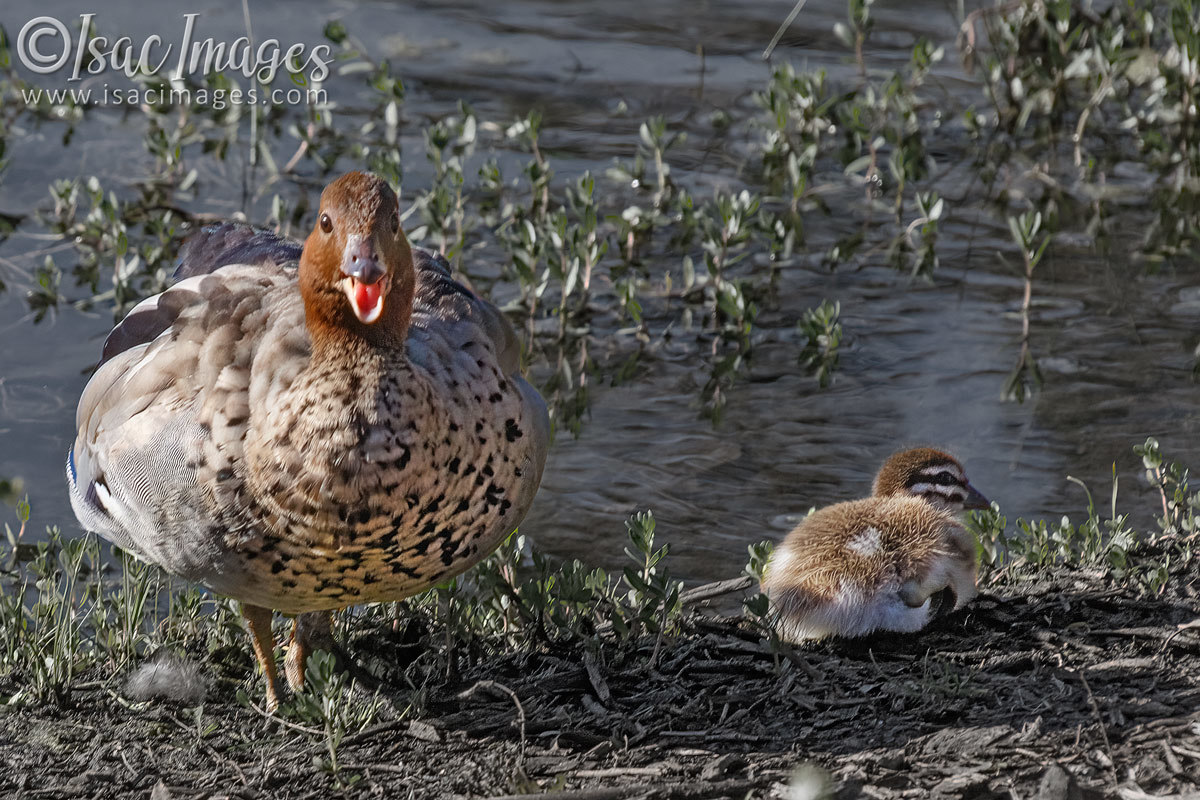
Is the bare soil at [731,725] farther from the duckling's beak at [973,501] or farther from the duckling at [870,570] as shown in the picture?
the duckling's beak at [973,501]

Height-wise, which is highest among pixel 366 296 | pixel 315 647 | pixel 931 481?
pixel 366 296

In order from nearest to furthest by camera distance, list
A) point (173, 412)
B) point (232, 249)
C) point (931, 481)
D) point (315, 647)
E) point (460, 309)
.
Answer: point (173, 412) < point (460, 309) < point (315, 647) < point (232, 249) < point (931, 481)

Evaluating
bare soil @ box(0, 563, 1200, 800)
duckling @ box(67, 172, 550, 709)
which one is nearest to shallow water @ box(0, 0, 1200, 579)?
bare soil @ box(0, 563, 1200, 800)

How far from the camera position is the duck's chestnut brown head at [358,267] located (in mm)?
3717

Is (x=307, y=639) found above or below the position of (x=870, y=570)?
below

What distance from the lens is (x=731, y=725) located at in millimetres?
4055

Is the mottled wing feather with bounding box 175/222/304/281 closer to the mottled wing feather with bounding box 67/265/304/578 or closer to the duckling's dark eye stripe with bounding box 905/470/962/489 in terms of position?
the mottled wing feather with bounding box 67/265/304/578

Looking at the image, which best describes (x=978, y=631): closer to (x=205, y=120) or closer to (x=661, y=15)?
(x=205, y=120)

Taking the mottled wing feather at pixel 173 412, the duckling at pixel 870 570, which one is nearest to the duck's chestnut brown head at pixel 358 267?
the mottled wing feather at pixel 173 412

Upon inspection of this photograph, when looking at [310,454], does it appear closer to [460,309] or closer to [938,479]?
[460,309]

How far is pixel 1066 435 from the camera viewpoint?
613cm

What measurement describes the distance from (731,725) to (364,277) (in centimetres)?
157

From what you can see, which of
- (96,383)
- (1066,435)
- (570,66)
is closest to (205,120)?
(570,66)

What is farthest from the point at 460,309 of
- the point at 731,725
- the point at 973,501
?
the point at 973,501
